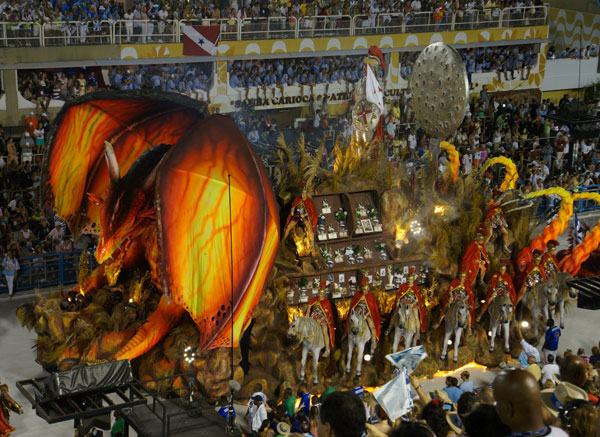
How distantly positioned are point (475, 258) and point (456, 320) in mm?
1192

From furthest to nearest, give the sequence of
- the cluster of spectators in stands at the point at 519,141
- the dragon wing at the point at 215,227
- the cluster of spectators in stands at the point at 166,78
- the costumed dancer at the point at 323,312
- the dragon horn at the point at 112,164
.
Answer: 1. the cluster of spectators in stands at the point at 166,78
2. the cluster of spectators in stands at the point at 519,141
3. the costumed dancer at the point at 323,312
4. the dragon horn at the point at 112,164
5. the dragon wing at the point at 215,227

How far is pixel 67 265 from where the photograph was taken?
74.7 feet

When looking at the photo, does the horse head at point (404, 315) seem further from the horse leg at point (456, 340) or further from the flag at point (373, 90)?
the flag at point (373, 90)

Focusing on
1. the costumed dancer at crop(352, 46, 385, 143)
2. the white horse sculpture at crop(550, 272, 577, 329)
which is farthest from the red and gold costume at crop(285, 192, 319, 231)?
the white horse sculpture at crop(550, 272, 577, 329)

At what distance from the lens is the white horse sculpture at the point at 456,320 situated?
18.4m

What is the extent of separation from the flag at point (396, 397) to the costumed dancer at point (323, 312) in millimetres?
6212

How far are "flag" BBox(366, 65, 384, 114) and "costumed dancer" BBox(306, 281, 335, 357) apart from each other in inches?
195

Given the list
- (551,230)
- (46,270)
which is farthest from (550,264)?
(46,270)

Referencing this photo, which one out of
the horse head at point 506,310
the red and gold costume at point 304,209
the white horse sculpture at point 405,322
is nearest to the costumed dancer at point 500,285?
the horse head at point 506,310

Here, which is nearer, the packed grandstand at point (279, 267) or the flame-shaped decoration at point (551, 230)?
the packed grandstand at point (279, 267)

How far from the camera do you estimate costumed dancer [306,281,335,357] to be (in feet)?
57.8

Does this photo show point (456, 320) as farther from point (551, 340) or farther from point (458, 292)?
point (551, 340)

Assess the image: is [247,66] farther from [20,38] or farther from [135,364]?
[135,364]

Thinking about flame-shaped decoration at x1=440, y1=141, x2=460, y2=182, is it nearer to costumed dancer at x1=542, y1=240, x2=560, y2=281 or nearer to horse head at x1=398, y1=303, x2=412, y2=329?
costumed dancer at x1=542, y1=240, x2=560, y2=281
